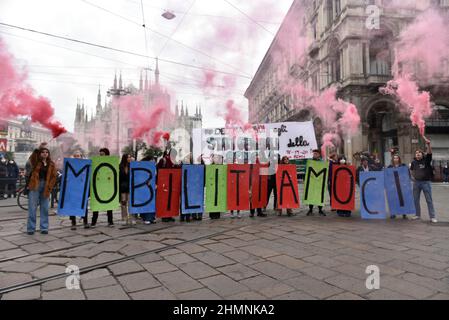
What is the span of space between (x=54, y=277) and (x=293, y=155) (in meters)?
8.79

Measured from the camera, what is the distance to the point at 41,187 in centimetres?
579

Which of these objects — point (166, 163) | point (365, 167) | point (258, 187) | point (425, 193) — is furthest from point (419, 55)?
point (166, 163)

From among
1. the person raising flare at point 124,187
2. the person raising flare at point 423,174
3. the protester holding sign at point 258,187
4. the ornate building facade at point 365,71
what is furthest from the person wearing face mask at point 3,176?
the ornate building facade at point 365,71

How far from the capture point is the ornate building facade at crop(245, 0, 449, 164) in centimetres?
2225

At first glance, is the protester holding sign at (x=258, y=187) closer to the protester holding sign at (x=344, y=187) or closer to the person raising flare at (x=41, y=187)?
the protester holding sign at (x=344, y=187)

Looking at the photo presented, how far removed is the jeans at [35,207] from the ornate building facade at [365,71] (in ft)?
59.1

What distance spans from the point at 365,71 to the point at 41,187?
75.8ft

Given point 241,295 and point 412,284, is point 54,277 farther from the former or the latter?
point 412,284

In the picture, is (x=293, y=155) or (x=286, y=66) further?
(x=286, y=66)

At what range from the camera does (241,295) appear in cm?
281

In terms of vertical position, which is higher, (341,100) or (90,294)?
(341,100)
